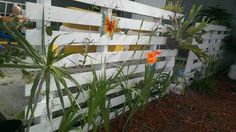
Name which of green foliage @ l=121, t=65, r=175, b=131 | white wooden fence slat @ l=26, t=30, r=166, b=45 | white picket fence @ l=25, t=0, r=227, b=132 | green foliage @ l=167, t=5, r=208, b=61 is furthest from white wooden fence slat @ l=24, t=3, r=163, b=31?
green foliage @ l=167, t=5, r=208, b=61

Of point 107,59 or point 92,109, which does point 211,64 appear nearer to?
point 107,59

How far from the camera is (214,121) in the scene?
10.1 feet

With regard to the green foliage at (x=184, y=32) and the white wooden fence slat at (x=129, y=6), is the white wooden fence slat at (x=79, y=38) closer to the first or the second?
the white wooden fence slat at (x=129, y=6)

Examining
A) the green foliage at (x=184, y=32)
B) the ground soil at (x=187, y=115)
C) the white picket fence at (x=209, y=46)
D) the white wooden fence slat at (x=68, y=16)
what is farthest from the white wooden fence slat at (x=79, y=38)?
the white picket fence at (x=209, y=46)

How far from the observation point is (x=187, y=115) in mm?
3068

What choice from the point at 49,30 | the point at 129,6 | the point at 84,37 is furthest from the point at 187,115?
the point at 49,30

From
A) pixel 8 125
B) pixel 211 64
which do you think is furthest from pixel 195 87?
pixel 8 125

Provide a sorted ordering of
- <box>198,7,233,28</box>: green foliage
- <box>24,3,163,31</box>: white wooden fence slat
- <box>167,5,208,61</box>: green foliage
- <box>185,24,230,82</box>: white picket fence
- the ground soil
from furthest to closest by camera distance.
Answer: <box>198,7,233,28</box>: green foliage < <box>185,24,230,82</box>: white picket fence < <box>167,5,208,61</box>: green foliage < the ground soil < <box>24,3,163,31</box>: white wooden fence slat

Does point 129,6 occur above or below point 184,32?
above

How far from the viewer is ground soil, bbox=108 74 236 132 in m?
2.60

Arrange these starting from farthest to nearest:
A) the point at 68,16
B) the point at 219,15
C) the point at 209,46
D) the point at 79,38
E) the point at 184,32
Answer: the point at 219,15
the point at 209,46
the point at 184,32
the point at 79,38
the point at 68,16

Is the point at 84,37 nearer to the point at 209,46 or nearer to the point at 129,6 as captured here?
the point at 129,6

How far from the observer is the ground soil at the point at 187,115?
102 inches

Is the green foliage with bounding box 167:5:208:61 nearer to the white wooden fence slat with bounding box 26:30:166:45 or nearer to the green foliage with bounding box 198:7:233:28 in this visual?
the white wooden fence slat with bounding box 26:30:166:45
